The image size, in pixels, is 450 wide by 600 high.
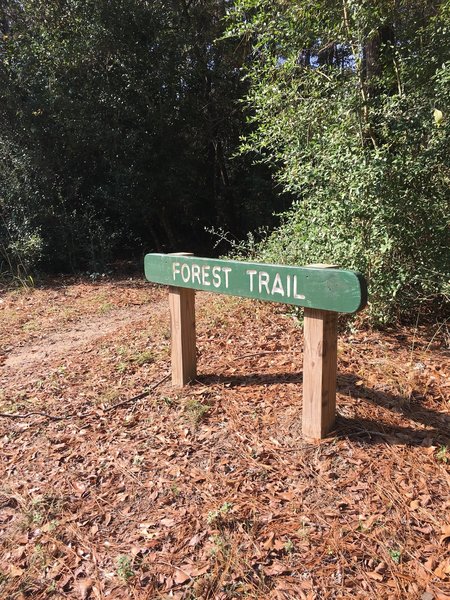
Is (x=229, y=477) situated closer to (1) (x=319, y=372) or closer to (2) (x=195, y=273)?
(1) (x=319, y=372)

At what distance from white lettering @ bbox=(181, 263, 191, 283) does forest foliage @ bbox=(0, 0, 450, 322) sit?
158 centimetres

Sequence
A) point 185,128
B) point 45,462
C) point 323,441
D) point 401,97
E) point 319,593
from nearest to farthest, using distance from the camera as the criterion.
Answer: point 319,593
point 323,441
point 45,462
point 401,97
point 185,128

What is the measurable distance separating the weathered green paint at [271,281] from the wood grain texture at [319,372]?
0.52 feet

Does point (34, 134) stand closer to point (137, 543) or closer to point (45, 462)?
point (45, 462)

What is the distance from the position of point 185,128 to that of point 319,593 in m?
11.7

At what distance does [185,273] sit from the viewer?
334 cm

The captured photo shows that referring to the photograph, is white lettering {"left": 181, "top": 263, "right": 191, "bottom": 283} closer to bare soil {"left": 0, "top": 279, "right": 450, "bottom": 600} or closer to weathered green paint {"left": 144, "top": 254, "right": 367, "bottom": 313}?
weathered green paint {"left": 144, "top": 254, "right": 367, "bottom": 313}

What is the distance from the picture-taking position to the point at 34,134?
974 centimetres

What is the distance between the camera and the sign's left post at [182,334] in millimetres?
3545

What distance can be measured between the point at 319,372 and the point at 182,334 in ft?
4.16

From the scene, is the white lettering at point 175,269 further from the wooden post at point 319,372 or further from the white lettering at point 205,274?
the wooden post at point 319,372

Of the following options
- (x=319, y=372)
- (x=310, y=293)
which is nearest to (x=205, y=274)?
(x=310, y=293)

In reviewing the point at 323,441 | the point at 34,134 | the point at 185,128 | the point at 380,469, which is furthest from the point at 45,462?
the point at 185,128

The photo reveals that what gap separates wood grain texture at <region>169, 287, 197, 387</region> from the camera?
3.54m
